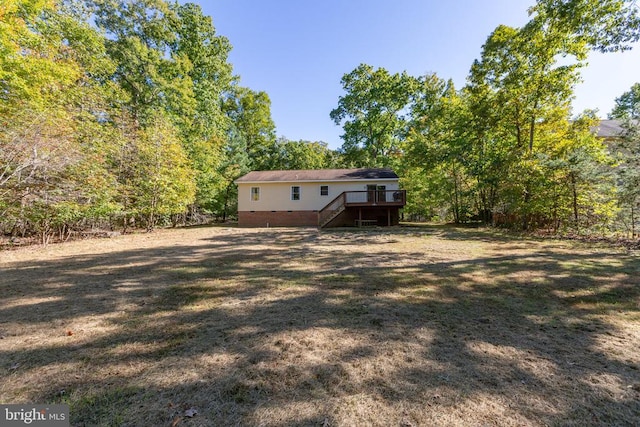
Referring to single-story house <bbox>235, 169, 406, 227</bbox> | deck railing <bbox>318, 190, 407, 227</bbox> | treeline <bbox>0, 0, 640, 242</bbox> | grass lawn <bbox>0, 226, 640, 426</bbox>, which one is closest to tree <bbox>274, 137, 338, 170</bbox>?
treeline <bbox>0, 0, 640, 242</bbox>

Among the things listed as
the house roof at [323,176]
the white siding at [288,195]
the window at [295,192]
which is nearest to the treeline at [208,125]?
the house roof at [323,176]

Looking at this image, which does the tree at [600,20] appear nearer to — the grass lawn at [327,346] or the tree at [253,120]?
the grass lawn at [327,346]

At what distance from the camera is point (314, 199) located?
1941 centimetres

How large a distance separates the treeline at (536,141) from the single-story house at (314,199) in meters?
4.96

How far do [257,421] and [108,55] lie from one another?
23728mm

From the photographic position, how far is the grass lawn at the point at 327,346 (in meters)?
1.99

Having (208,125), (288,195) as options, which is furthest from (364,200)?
(208,125)

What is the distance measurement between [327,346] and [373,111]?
1066 inches

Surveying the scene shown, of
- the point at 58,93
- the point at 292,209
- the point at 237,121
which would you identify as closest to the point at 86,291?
the point at 58,93

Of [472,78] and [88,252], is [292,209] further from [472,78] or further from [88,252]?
[472,78]

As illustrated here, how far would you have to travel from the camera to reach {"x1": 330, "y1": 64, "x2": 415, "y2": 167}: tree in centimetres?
2614

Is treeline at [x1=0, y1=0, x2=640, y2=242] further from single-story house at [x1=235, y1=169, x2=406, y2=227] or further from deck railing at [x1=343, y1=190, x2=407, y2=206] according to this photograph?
deck railing at [x1=343, y1=190, x2=407, y2=206]

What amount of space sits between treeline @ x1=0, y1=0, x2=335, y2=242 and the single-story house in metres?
4.47

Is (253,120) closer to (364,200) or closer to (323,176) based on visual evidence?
(323,176)
